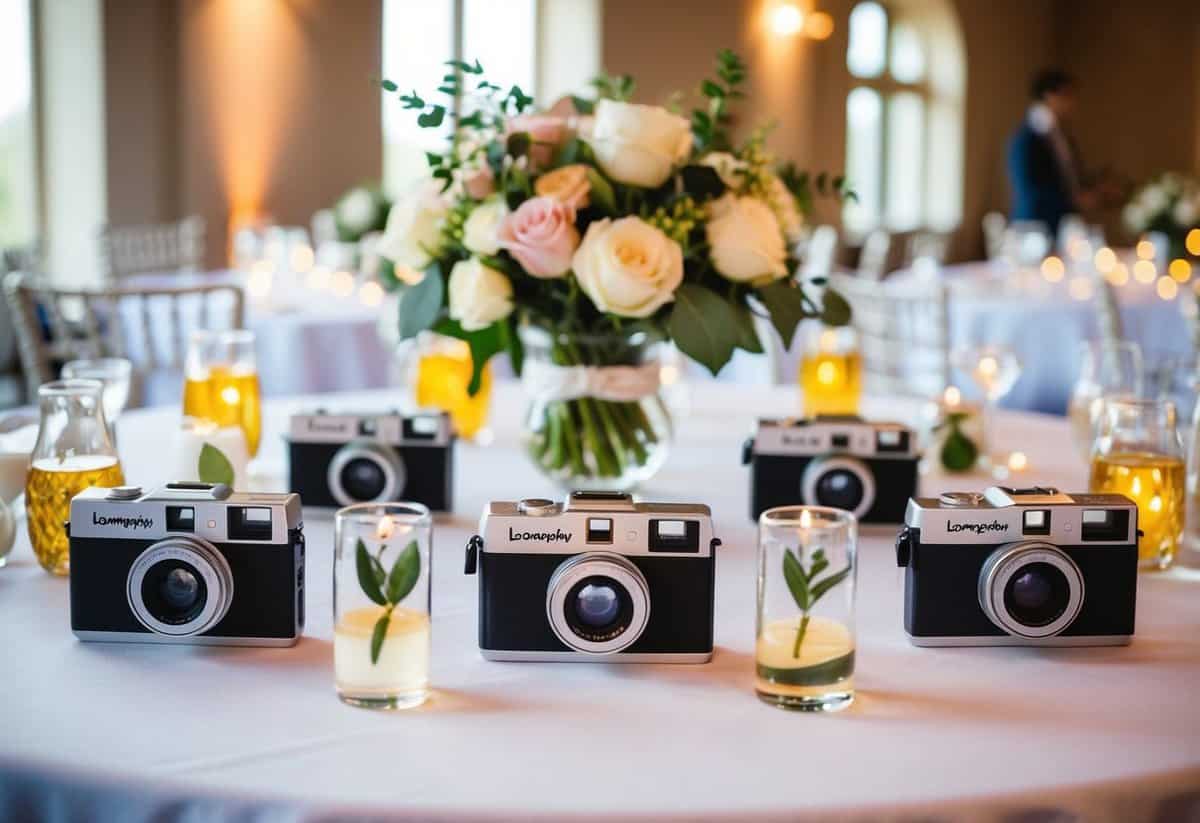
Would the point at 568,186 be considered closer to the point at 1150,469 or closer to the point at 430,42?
the point at 1150,469

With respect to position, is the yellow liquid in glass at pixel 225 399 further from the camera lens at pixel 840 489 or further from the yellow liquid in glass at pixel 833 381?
the yellow liquid in glass at pixel 833 381

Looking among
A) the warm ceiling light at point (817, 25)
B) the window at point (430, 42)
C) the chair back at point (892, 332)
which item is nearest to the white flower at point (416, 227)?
the chair back at point (892, 332)

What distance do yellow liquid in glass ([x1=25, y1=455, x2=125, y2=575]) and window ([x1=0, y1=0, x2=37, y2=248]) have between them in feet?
18.3

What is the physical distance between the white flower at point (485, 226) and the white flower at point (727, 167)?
0.23 metres

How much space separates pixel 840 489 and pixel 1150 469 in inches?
12.4

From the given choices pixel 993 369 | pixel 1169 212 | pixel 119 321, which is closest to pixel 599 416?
pixel 993 369

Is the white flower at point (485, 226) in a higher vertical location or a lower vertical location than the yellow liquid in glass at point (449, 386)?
higher

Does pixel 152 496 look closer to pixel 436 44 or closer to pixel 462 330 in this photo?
pixel 462 330

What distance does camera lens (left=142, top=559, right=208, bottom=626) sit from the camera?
3.62ft

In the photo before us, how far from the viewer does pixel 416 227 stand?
5.16ft

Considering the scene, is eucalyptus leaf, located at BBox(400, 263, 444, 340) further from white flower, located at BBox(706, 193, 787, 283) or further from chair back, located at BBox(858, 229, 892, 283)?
chair back, located at BBox(858, 229, 892, 283)

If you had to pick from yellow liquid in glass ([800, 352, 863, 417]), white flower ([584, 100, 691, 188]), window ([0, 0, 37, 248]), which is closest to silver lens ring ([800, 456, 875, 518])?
white flower ([584, 100, 691, 188])

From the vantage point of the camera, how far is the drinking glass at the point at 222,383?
1718 millimetres

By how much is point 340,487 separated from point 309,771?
68cm
